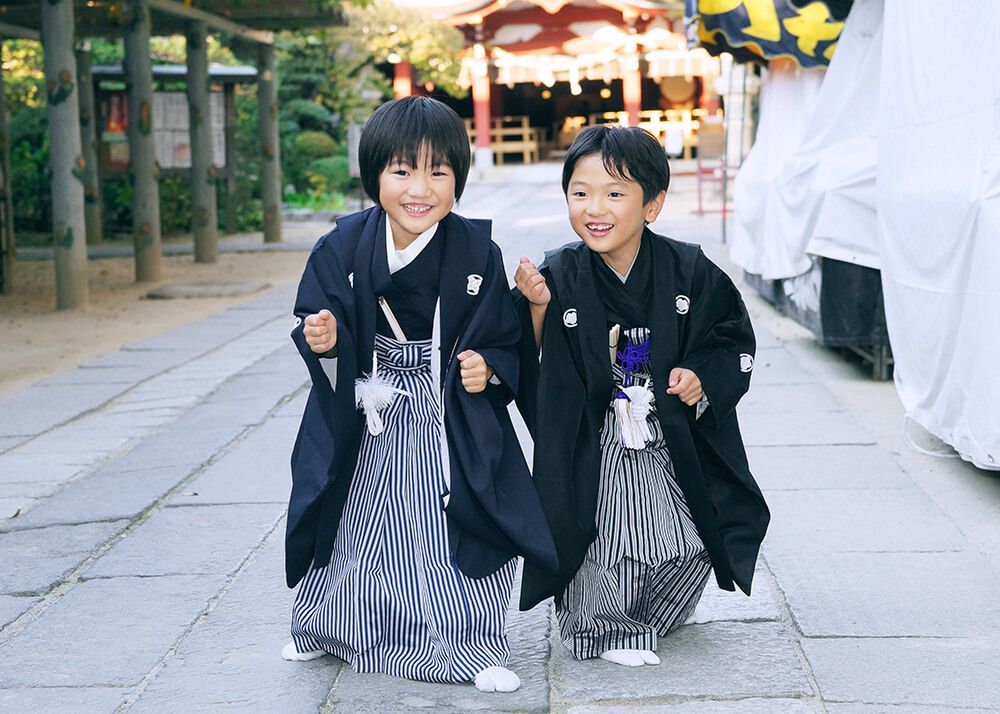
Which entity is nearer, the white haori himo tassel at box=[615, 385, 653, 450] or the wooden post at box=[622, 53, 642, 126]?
the white haori himo tassel at box=[615, 385, 653, 450]

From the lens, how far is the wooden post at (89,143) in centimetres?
1372

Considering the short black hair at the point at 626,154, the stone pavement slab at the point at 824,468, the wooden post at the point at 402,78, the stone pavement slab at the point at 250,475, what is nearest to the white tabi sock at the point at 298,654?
the short black hair at the point at 626,154

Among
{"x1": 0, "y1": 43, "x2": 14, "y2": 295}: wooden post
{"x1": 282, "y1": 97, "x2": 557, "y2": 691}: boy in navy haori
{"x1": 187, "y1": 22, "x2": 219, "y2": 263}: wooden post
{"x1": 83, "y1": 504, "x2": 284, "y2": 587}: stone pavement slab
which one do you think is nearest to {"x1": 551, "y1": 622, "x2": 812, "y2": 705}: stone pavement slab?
{"x1": 282, "y1": 97, "x2": 557, "y2": 691}: boy in navy haori

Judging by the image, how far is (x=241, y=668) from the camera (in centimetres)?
287

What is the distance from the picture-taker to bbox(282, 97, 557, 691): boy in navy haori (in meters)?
2.68

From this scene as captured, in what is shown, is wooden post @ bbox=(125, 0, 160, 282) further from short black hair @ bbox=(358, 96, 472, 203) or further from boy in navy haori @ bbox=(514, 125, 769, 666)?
boy in navy haori @ bbox=(514, 125, 769, 666)

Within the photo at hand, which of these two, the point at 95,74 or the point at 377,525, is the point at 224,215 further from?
the point at 377,525

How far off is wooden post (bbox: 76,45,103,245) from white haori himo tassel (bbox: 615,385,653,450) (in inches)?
463

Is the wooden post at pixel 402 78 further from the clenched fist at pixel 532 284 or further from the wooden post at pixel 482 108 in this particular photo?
the clenched fist at pixel 532 284

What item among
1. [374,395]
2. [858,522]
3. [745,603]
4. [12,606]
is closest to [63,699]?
[12,606]

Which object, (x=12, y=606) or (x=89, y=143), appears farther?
(x=89, y=143)

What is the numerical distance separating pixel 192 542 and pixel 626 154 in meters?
1.92

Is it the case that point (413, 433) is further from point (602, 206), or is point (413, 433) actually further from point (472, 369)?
point (602, 206)

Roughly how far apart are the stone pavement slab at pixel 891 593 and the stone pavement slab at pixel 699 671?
0.59 ft
